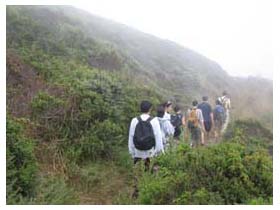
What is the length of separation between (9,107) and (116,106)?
182 cm

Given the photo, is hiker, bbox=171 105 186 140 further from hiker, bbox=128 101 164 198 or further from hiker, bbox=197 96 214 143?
hiker, bbox=128 101 164 198

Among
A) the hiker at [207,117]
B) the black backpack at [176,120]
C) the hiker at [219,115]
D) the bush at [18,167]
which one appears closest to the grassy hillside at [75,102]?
the bush at [18,167]

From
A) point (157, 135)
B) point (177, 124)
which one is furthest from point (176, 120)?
point (157, 135)

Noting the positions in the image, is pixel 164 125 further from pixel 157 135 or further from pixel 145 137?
pixel 145 137

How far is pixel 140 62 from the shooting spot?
14.8m

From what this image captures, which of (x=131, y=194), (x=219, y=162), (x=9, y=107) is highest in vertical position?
(x=9, y=107)

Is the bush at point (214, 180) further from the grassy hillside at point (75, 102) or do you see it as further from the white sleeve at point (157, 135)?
the white sleeve at point (157, 135)

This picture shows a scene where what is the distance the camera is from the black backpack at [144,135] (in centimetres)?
663

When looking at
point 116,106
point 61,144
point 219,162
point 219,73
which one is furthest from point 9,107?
point 219,73

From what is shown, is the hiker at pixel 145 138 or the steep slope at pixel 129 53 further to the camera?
the steep slope at pixel 129 53

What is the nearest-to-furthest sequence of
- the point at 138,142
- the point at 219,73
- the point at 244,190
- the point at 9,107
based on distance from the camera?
the point at 244,190
the point at 138,142
the point at 9,107
the point at 219,73

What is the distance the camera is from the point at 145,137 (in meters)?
6.61

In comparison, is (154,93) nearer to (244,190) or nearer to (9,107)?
(9,107)

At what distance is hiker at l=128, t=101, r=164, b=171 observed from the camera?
664 cm
